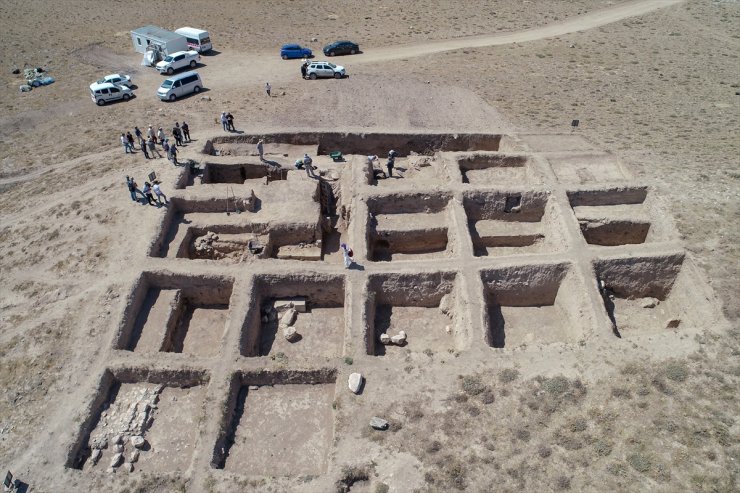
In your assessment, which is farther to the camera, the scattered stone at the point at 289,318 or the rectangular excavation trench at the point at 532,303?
the scattered stone at the point at 289,318

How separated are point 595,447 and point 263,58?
37562 millimetres

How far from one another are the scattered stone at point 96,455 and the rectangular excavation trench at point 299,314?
582 centimetres

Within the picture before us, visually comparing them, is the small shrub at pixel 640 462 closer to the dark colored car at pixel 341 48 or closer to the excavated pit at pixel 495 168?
the excavated pit at pixel 495 168

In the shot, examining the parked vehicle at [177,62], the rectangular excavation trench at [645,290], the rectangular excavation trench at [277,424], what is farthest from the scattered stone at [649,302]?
the parked vehicle at [177,62]

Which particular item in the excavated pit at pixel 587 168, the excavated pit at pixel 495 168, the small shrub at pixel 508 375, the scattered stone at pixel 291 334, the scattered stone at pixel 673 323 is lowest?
the scattered stone at pixel 291 334

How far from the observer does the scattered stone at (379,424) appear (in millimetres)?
14055

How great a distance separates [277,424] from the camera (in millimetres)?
15188

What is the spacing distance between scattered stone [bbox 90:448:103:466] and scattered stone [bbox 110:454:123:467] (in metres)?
0.49

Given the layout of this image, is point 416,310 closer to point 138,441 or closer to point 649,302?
point 649,302

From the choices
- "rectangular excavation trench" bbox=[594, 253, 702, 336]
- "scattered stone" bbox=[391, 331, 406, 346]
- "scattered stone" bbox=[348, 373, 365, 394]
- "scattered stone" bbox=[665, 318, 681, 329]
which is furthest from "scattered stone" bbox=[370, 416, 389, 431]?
"scattered stone" bbox=[665, 318, 681, 329]

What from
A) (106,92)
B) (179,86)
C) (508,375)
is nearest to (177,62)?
(179,86)

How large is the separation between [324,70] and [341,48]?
6.29 meters

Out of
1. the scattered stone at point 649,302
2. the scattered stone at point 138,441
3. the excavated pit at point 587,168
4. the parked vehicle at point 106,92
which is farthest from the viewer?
the parked vehicle at point 106,92

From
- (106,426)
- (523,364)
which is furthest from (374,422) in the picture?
(106,426)
